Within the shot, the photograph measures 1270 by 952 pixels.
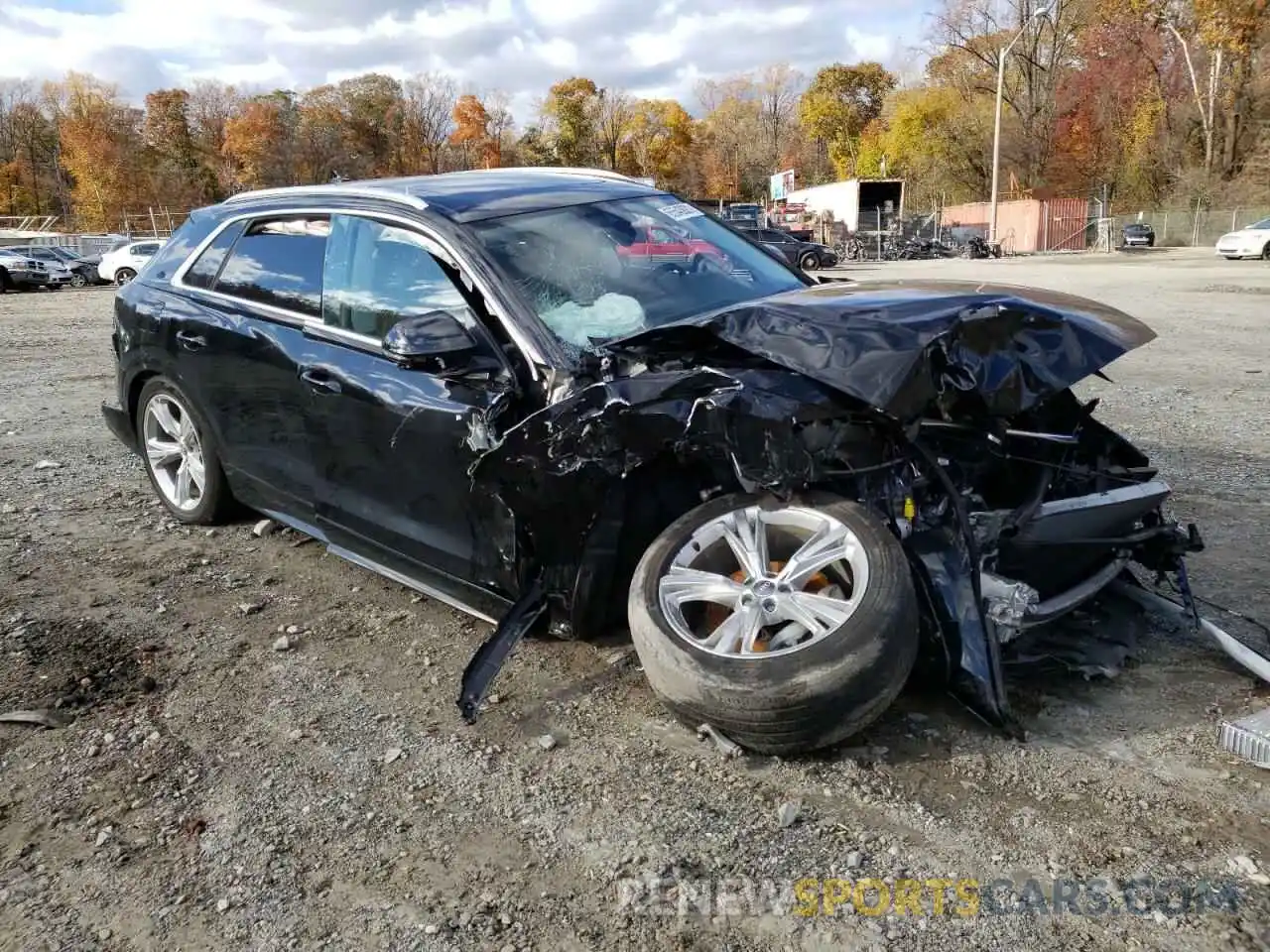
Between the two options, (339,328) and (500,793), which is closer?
(500,793)

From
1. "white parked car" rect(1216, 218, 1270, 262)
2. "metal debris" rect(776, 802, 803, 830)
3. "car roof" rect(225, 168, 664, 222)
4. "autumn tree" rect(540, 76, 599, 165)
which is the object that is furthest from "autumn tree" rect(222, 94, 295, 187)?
"metal debris" rect(776, 802, 803, 830)

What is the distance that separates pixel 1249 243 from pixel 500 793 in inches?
1331

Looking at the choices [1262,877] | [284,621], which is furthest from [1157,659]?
[284,621]

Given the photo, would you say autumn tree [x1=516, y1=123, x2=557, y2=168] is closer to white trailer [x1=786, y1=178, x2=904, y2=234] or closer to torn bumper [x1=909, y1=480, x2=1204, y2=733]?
white trailer [x1=786, y1=178, x2=904, y2=234]

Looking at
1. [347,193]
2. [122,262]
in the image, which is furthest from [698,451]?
[122,262]

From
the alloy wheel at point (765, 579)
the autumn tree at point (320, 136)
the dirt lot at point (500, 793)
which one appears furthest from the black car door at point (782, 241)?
the autumn tree at point (320, 136)

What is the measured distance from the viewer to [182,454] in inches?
206

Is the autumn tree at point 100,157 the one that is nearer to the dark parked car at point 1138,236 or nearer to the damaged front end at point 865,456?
the dark parked car at point 1138,236

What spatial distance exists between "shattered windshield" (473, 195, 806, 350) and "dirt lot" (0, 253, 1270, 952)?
125 cm

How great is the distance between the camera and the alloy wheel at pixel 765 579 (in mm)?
2996

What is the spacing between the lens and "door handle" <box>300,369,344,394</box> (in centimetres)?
387

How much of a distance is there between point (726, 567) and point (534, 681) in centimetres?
86

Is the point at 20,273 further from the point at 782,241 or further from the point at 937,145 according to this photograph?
the point at 937,145

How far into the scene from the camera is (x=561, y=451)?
10.3 ft
